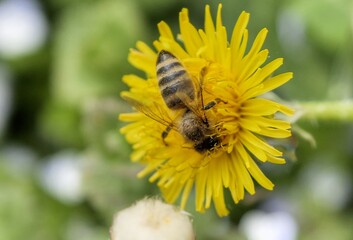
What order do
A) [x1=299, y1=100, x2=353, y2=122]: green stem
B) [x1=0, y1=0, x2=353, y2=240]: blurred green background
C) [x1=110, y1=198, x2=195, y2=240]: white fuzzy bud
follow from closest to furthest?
[x1=110, y1=198, x2=195, y2=240]: white fuzzy bud < [x1=299, y1=100, x2=353, y2=122]: green stem < [x1=0, y1=0, x2=353, y2=240]: blurred green background

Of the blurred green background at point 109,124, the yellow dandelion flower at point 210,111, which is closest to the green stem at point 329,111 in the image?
the yellow dandelion flower at point 210,111

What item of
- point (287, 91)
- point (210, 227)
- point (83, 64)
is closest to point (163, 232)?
point (210, 227)

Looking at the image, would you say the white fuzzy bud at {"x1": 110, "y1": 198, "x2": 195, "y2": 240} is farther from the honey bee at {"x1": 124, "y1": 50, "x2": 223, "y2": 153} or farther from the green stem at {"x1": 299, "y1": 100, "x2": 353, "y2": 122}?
the green stem at {"x1": 299, "y1": 100, "x2": 353, "y2": 122}

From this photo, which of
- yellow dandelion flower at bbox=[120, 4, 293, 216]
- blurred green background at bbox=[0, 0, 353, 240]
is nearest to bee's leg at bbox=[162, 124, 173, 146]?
yellow dandelion flower at bbox=[120, 4, 293, 216]

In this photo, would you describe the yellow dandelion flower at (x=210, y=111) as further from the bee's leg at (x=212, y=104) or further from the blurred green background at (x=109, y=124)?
the blurred green background at (x=109, y=124)

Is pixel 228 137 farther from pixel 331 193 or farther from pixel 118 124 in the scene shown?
pixel 331 193
